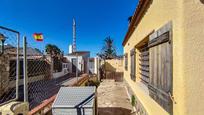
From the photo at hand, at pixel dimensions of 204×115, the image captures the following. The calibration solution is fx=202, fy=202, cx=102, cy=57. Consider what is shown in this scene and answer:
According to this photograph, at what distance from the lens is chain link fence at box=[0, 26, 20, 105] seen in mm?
3595

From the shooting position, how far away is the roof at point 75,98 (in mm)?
4762

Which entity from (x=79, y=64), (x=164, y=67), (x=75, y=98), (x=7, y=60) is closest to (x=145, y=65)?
(x=75, y=98)

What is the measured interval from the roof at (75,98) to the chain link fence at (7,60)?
3.49 ft

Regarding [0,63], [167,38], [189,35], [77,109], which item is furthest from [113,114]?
[189,35]

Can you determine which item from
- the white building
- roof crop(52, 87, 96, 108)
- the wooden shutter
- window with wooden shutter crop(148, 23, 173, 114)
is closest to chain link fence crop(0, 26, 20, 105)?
roof crop(52, 87, 96, 108)

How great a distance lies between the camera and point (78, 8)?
93.0 feet

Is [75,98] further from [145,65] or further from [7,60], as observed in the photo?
[145,65]

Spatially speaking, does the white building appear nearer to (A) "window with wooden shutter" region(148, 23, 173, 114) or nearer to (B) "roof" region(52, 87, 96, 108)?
(B) "roof" region(52, 87, 96, 108)

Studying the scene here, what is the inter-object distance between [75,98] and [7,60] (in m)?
1.79

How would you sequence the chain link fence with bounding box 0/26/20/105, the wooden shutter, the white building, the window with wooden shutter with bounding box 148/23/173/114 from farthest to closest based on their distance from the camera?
the white building, the wooden shutter, the chain link fence with bounding box 0/26/20/105, the window with wooden shutter with bounding box 148/23/173/114

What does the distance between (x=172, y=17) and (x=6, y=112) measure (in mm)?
2971

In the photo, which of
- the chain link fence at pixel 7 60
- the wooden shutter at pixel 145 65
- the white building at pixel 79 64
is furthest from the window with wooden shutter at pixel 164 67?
the white building at pixel 79 64

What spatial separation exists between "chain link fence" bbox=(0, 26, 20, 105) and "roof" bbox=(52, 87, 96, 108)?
1062 mm

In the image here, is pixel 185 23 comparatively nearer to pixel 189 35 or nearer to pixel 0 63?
pixel 189 35
